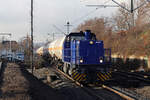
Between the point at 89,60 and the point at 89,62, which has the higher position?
the point at 89,60

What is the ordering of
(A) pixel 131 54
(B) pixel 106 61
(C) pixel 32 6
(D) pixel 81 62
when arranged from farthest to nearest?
(A) pixel 131 54
(C) pixel 32 6
(B) pixel 106 61
(D) pixel 81 62

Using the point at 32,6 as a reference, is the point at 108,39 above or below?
below

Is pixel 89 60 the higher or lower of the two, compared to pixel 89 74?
higher

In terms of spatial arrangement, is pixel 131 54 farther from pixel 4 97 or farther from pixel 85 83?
pixel 4 97

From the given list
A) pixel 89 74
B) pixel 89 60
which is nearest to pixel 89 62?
pixel 89 60

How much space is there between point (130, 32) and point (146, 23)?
10.5ft

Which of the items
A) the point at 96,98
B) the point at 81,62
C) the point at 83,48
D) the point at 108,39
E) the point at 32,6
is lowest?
the point at 96,98

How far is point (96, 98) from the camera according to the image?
378 inches

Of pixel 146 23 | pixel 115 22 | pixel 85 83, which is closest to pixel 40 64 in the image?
pixel 85 83

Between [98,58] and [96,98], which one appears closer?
[96,98]

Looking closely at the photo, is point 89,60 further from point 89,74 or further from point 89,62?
point 89,74

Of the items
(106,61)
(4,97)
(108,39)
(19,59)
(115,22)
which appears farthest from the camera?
(115,22)

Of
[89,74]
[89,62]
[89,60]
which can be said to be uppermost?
[89,60]

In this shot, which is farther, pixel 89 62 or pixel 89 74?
pixel 89 62
